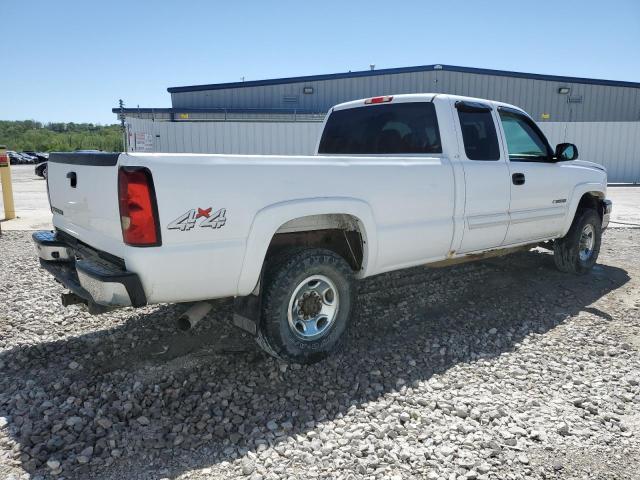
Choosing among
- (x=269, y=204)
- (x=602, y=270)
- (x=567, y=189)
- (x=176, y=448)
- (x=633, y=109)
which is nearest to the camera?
(x=176, y=448)

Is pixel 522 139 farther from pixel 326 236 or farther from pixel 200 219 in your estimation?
pixel 200 219

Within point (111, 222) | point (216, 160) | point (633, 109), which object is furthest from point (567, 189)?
point (633, 109)

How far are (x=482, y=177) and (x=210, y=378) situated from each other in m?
2.87

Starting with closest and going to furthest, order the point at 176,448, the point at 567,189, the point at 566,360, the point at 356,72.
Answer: the point at 176,448 → the point at 566,360 → the point at 567,189 → the point at 356,72

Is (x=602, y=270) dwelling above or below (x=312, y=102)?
below

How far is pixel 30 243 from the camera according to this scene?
7773mm

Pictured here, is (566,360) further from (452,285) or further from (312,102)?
(312,102)

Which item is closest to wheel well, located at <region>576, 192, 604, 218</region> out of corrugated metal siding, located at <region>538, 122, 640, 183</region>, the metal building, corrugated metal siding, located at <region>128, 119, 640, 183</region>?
corrugated metal siding, located at <region>128, 119, 640, 183</region>

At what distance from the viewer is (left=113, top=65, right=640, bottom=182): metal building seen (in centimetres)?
2000

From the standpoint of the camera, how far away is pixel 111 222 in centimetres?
295

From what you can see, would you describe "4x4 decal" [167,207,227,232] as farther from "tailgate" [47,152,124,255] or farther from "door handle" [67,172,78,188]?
"door handle" [67,172,78,188]

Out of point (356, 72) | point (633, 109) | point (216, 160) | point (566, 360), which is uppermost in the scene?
point (356, 72)

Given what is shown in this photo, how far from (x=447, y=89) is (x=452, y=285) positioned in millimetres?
19985

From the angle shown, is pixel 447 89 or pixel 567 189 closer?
pixel 567 189
